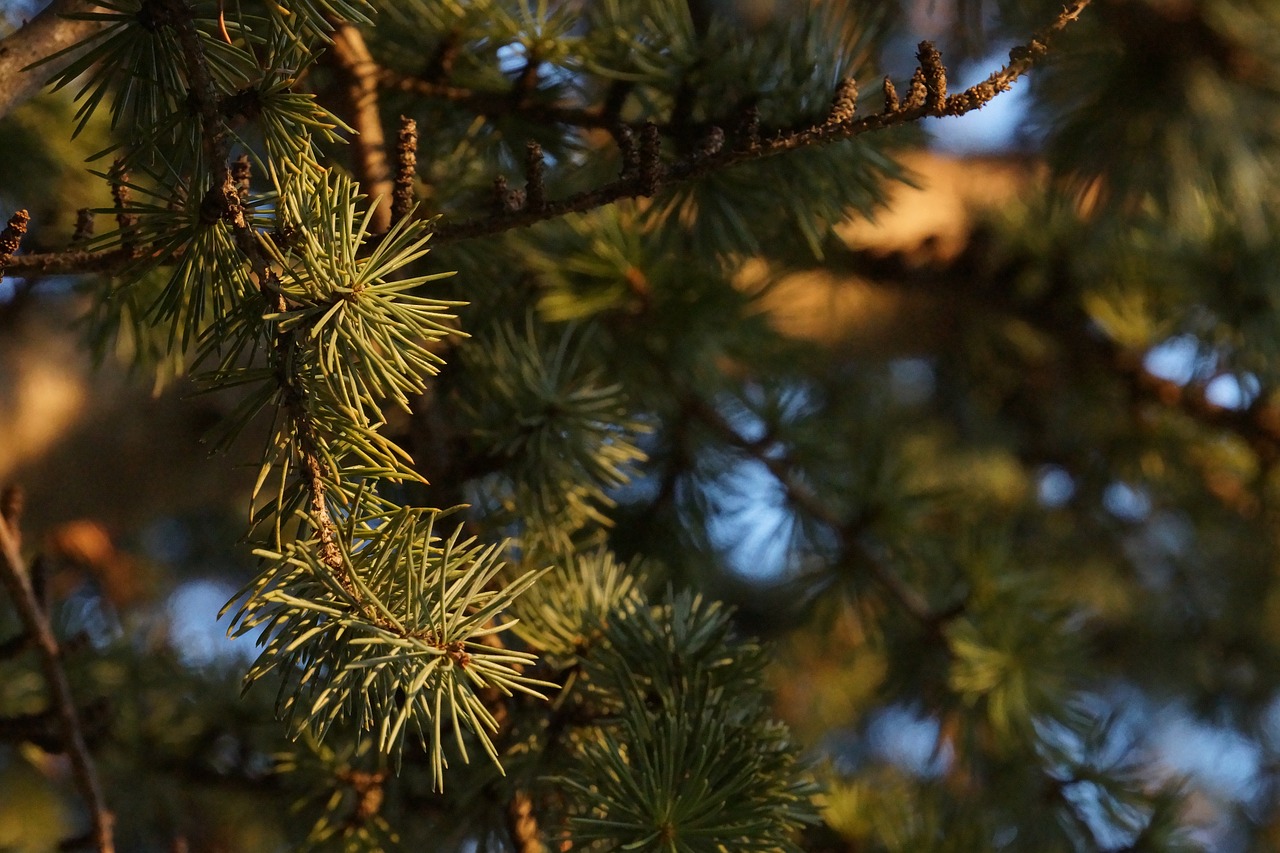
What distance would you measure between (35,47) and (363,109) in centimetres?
16

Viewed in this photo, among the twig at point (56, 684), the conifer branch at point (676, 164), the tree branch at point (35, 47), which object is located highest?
the tree branch at point (35, 47)

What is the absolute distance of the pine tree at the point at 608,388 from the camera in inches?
14.5

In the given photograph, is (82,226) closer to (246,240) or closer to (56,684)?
(246,240)

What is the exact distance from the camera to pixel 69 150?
93 centimetres

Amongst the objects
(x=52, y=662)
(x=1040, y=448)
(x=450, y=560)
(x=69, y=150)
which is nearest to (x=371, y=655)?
(x=450, y=560)

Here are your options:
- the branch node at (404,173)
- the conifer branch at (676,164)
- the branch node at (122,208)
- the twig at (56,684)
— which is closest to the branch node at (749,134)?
the conifer branch at (676,164)

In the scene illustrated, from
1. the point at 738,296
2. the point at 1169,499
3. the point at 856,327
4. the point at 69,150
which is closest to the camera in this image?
the point at 738,296

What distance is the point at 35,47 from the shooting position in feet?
1.37

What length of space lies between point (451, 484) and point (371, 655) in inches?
8.8

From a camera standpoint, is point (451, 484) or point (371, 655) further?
point (451, 484)

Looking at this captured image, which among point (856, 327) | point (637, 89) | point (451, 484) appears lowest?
point (856, 327)

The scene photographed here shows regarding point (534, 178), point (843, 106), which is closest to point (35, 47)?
point (534, 178)

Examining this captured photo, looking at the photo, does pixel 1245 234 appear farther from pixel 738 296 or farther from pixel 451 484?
pixel 451 484

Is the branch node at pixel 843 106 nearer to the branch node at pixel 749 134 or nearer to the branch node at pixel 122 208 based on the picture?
the branch node at pixel 749 134
